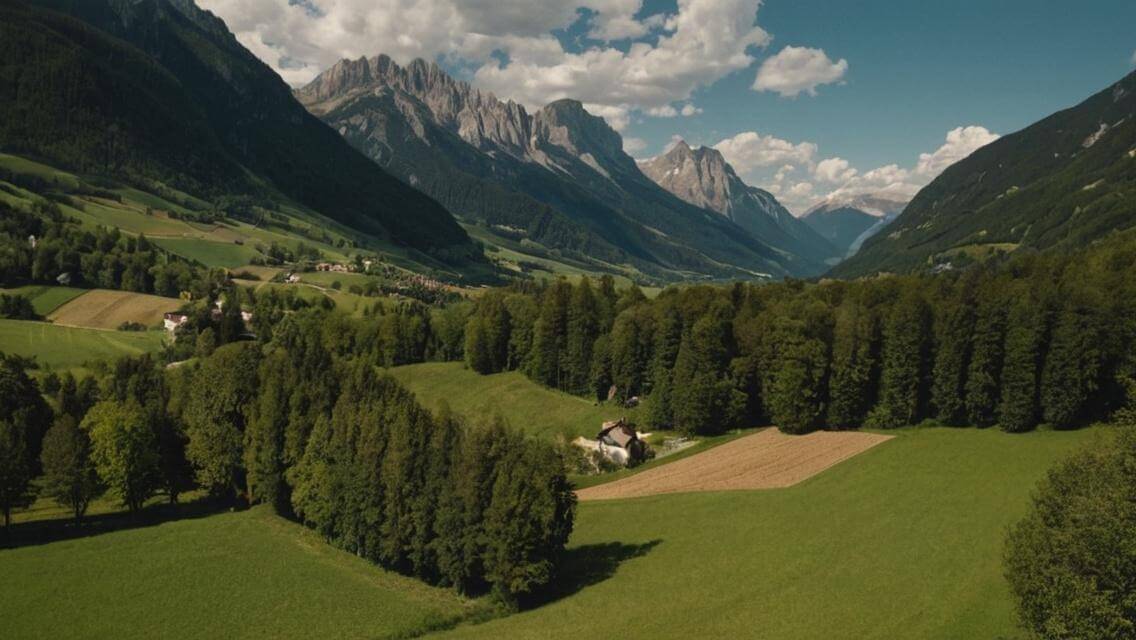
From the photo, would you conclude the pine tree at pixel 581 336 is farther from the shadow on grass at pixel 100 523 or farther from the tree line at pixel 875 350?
the shadow on grass at pixel 100 523

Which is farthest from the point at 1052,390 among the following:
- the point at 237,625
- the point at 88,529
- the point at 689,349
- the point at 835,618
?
the point at 88,529

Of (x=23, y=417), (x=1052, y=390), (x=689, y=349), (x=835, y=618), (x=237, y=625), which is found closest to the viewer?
(x=835, y=618)

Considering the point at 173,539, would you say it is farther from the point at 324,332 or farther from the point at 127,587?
the point at 324,332

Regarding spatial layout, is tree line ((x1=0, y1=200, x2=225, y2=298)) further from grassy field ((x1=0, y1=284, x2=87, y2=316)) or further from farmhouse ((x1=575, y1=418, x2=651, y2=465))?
farmhouse ((x1=575, y1=418, x2=651, y2=465))

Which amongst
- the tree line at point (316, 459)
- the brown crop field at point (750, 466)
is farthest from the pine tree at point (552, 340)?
the tree line at point (316, 459)

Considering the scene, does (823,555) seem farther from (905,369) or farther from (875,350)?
(875,350)

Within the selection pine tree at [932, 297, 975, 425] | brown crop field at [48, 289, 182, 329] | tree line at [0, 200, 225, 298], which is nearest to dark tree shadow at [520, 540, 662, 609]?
pine tree at [932, 297, 975, 425]
